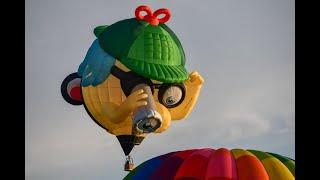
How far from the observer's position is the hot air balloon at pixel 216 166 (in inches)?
436

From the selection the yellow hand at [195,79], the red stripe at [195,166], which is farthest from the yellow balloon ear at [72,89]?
the red stripe at [195,166]

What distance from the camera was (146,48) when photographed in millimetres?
13469

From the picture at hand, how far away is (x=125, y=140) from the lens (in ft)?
46.3

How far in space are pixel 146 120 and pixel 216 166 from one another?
7.18ft

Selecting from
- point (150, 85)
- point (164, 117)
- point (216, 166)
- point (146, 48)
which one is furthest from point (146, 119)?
point (216, 166)

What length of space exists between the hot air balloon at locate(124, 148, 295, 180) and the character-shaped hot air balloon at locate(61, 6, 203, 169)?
44.0 inches

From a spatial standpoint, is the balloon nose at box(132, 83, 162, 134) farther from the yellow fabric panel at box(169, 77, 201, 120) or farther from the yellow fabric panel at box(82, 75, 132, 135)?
the yellow fabric panel at box(169, 77, 201, 120)

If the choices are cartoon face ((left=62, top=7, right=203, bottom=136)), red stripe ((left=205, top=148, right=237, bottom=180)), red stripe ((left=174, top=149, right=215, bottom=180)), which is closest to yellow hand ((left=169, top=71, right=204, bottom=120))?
cartoon face ((left=62, top=7, right=203, bottom=136))

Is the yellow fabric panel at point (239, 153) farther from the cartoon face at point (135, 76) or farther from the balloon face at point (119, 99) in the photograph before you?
the balloon face at point (119, 99)

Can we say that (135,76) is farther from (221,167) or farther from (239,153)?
(221,167)

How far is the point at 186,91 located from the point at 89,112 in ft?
7.09

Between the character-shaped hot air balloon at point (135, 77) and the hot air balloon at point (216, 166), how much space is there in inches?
A: 44.0
